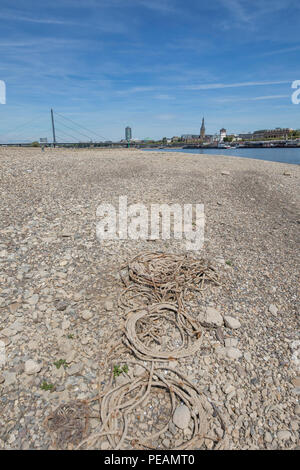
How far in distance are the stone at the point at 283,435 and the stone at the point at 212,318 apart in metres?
1.57

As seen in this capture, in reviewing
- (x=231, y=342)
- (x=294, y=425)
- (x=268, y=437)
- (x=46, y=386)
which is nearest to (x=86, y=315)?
(x=46, y=386)

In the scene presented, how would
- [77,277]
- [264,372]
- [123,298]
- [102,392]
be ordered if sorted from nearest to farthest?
[102,392]
[264,372]
[123,298]
[77,277]

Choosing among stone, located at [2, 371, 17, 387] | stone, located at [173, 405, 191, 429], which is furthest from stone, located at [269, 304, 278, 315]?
stone, located at [2, 371, 17, 387]

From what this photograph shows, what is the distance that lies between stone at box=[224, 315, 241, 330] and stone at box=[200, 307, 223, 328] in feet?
0.28

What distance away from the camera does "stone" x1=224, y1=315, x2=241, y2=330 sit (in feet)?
13.6

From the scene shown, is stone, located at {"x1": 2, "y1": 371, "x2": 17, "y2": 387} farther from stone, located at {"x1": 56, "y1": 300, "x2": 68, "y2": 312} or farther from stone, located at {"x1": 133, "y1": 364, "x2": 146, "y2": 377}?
stone, located at {"x1": 133, "y1": 364, "x2": 146, "y2": 377}

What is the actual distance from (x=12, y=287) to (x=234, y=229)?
6.44m

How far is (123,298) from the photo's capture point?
4629mm

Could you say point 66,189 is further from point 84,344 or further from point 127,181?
point 84,344

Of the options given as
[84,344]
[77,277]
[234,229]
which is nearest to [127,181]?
[234,229]

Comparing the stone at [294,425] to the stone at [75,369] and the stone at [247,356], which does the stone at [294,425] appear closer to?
the stone at [247,356]

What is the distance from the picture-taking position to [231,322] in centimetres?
421

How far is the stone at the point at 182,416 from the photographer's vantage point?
2.80 meters

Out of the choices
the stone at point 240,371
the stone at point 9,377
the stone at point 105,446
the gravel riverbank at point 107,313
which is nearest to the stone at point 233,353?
the gravel riverbank at point 107,313
